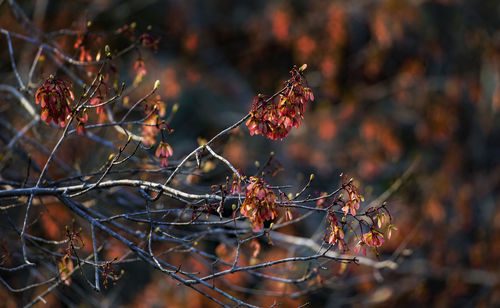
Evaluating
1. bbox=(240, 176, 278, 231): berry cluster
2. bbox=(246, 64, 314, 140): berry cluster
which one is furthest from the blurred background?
bbox=(240, 176, 278, 231): berry cluster

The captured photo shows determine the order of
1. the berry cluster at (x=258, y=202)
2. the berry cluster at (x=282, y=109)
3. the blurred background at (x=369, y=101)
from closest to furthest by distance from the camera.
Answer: the berry cluster at (x=258, y=202)
the berry cluster at (x=282, y=109)
the blurred background at (x=369, y=101)

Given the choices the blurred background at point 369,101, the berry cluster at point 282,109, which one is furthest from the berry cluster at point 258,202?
the blurred background at point 369,101

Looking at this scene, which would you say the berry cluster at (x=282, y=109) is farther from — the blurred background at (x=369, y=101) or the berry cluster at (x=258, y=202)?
the blurred background at (x=369, y=101)

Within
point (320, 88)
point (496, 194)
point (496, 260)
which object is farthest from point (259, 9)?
point (496, 260)

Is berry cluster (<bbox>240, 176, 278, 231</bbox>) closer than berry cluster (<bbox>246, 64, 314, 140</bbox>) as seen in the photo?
Yes

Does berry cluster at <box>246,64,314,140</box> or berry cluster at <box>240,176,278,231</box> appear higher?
berry cluster at <box>246,64,314,140</box>

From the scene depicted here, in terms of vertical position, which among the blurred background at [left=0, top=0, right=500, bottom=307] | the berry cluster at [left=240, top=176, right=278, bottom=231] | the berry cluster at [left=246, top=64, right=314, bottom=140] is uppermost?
the blurred background at [left=0, top=0, right=500, bottom=307]

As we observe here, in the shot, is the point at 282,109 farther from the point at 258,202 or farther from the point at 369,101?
the point at 369,101

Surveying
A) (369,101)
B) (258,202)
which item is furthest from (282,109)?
(369,101)

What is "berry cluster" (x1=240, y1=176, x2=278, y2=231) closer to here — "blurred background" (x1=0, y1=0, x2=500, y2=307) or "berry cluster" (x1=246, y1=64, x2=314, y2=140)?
"berry cluster" (x1=246, y1=64, x2=314, y2=140)
